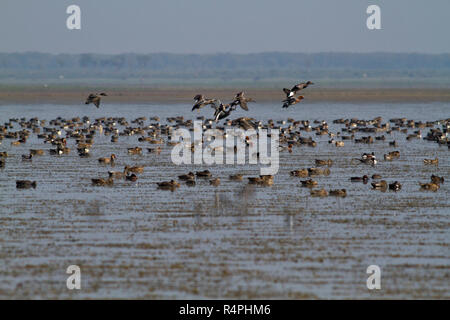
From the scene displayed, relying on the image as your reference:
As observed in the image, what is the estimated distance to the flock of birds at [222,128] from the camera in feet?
82.8

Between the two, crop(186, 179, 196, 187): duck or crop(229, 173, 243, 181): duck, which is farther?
crop(229, 173, 243, 181): duck

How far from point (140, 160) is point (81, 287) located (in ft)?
61.4

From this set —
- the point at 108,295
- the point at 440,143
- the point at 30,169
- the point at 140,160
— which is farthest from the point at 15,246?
the point at 440,143

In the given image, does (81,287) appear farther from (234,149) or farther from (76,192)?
(234,149)

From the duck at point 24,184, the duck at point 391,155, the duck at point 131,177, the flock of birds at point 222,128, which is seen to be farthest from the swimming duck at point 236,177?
the duck at point 391,155

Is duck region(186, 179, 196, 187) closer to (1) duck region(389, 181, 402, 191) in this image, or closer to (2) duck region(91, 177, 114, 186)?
(2) duck region(91, 177, 114, 186)

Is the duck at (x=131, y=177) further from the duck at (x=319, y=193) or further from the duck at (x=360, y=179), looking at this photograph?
the duck at (x=360, y=179)

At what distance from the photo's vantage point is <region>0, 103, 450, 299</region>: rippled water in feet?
51.0

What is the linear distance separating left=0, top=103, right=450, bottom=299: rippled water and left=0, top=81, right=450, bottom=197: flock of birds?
0.44m

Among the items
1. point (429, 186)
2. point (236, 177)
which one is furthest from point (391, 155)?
point (236, 177)

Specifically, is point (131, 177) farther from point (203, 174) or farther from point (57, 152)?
point (57, 152)

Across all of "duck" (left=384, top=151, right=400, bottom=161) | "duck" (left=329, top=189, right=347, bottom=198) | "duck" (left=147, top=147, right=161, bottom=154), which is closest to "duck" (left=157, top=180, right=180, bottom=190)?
"duck" (left=329, top=189, right=347, bottom=198)

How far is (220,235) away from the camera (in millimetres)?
19703

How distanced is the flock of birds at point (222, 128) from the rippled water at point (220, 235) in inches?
17.2
